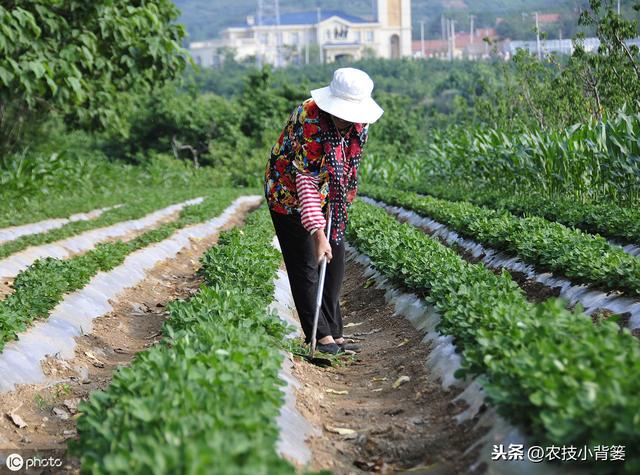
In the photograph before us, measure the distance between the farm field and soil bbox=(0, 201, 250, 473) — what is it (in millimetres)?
23

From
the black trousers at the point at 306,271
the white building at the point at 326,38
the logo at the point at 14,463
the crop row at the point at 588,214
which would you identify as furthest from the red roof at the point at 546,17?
the logo at the point at 14,463

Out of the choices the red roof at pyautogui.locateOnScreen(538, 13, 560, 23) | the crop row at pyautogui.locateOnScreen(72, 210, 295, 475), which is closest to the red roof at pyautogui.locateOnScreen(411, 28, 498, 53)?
the red roof at pyautogui.locateOnScreen(538, 13, 560, 23)

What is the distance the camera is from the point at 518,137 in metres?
16.1

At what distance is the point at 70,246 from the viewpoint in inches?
460

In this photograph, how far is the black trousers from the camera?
6375mm

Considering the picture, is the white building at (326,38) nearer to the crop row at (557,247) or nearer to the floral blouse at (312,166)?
the crop row at (557,247)

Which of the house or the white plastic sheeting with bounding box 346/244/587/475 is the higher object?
the house

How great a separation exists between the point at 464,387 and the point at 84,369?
121 inches

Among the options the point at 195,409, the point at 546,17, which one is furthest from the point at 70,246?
the point at 546,17

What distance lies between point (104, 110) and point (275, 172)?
504 inches

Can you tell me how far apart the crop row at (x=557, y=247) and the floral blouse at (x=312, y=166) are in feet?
6.65

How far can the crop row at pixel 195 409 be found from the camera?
9.59ft

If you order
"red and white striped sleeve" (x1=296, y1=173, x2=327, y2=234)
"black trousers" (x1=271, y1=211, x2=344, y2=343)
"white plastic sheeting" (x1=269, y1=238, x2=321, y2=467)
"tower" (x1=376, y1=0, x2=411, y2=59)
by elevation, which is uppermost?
"tower" (x1=376, y1=0, x2=411, y2=59)

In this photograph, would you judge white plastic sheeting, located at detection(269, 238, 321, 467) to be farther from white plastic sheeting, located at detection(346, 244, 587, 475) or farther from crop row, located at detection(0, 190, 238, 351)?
crop row, located at detection(0, 190, 238, 351)
